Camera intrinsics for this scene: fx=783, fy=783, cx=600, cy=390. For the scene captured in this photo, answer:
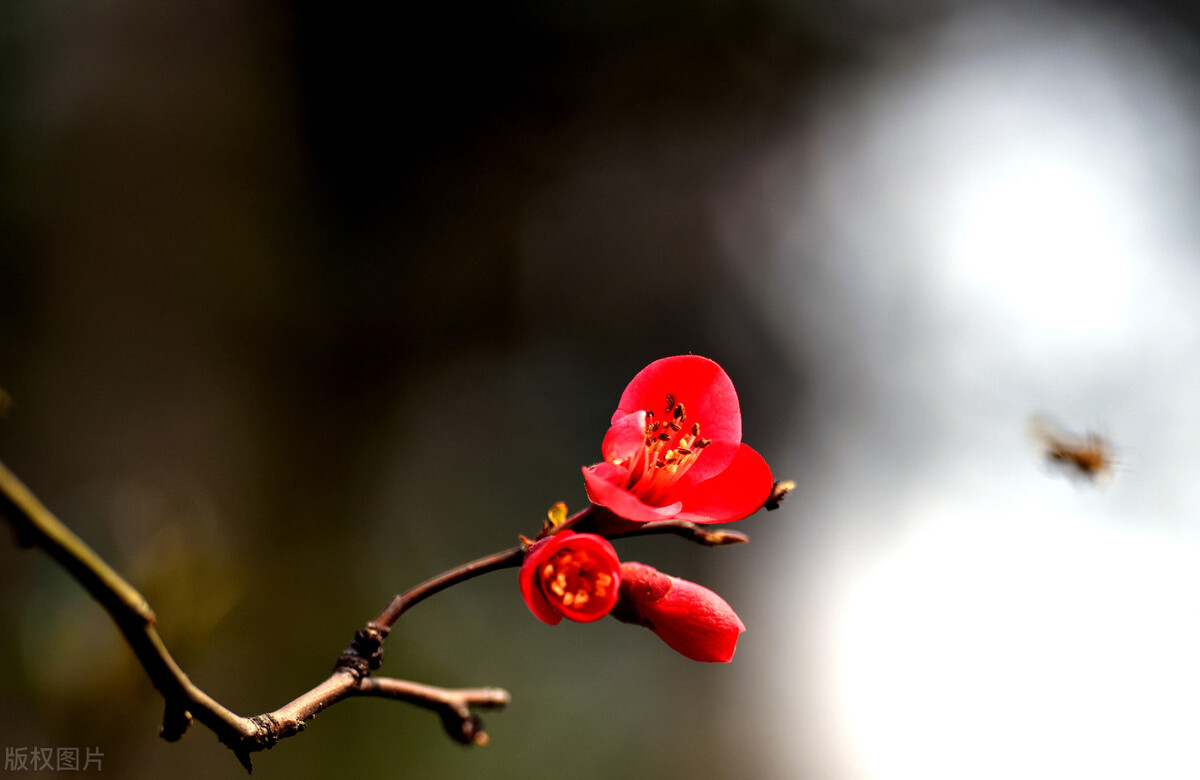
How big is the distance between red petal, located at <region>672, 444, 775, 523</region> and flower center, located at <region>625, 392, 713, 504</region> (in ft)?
0.05

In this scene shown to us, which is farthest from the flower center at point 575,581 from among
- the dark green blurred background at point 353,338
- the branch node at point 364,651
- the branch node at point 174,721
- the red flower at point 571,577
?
the dark green blurred background at point 353,338

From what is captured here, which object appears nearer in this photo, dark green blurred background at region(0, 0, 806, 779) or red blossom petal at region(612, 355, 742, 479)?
red blossom petal at region(612, 355, 742, 479)

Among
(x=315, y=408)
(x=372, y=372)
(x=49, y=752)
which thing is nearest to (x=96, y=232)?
(x=315, y=408)

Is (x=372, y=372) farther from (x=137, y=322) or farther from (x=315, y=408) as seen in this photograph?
(x=137, y=322)

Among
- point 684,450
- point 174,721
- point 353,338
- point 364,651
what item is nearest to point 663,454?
point 684,450

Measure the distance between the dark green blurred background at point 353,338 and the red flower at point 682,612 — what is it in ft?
2.07

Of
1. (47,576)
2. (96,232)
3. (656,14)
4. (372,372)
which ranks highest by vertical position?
(656,14)

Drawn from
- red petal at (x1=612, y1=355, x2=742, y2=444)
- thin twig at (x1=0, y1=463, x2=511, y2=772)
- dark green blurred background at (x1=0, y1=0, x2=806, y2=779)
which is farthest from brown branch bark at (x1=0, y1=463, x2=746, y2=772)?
dark green blurred background at (x1=0, y1=0, x2=806, y2=779)

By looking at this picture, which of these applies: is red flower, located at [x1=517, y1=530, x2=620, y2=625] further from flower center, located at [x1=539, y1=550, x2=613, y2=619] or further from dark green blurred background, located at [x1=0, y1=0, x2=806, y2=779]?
dark green blurred background, located at [x1=0, y1=0, x2=806, y2=779]

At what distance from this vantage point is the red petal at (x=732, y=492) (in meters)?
0.53

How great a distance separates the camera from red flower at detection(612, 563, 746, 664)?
545mm

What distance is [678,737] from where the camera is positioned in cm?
363

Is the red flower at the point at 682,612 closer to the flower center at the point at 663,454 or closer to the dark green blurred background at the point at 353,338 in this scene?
the flower center at the point at 663,454

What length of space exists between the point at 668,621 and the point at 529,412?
135 inches
